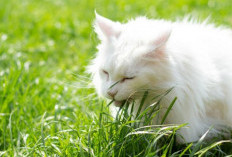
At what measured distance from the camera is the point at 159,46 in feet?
8.55

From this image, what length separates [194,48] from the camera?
9.34 ft

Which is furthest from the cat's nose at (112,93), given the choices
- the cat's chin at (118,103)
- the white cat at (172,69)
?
the cat's chin at (118,103)

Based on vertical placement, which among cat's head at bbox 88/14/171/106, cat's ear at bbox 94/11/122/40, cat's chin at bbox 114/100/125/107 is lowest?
cat's chin at bbox 114/100/125/107

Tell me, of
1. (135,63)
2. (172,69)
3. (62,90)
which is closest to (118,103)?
(135,63)

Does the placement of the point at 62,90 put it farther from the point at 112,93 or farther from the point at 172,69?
the point at 172,69

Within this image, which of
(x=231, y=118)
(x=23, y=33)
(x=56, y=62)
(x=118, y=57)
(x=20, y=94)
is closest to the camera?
(x=118, y=57)

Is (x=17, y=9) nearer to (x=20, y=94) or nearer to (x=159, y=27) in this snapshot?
(x=20, y=94)

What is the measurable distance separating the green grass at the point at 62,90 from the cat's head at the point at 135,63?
0.53 feet

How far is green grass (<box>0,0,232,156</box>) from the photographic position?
103 inches

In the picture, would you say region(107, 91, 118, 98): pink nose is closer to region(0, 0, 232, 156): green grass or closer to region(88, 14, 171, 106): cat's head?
region(88, 14, 171, 106): cat's head

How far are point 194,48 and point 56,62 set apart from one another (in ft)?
8.70

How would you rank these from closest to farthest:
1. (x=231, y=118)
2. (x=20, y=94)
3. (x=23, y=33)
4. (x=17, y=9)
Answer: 1. (x=231, y=118)
2. (x=20, y=94)
3. (x=23, y=33)
4. (x=17, y=9)

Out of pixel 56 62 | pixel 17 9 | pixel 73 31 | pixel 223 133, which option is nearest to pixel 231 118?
pixel 223 133

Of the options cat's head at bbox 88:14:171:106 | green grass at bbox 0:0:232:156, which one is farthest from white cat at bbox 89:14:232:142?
green grass at bbox 0:0:232:156
